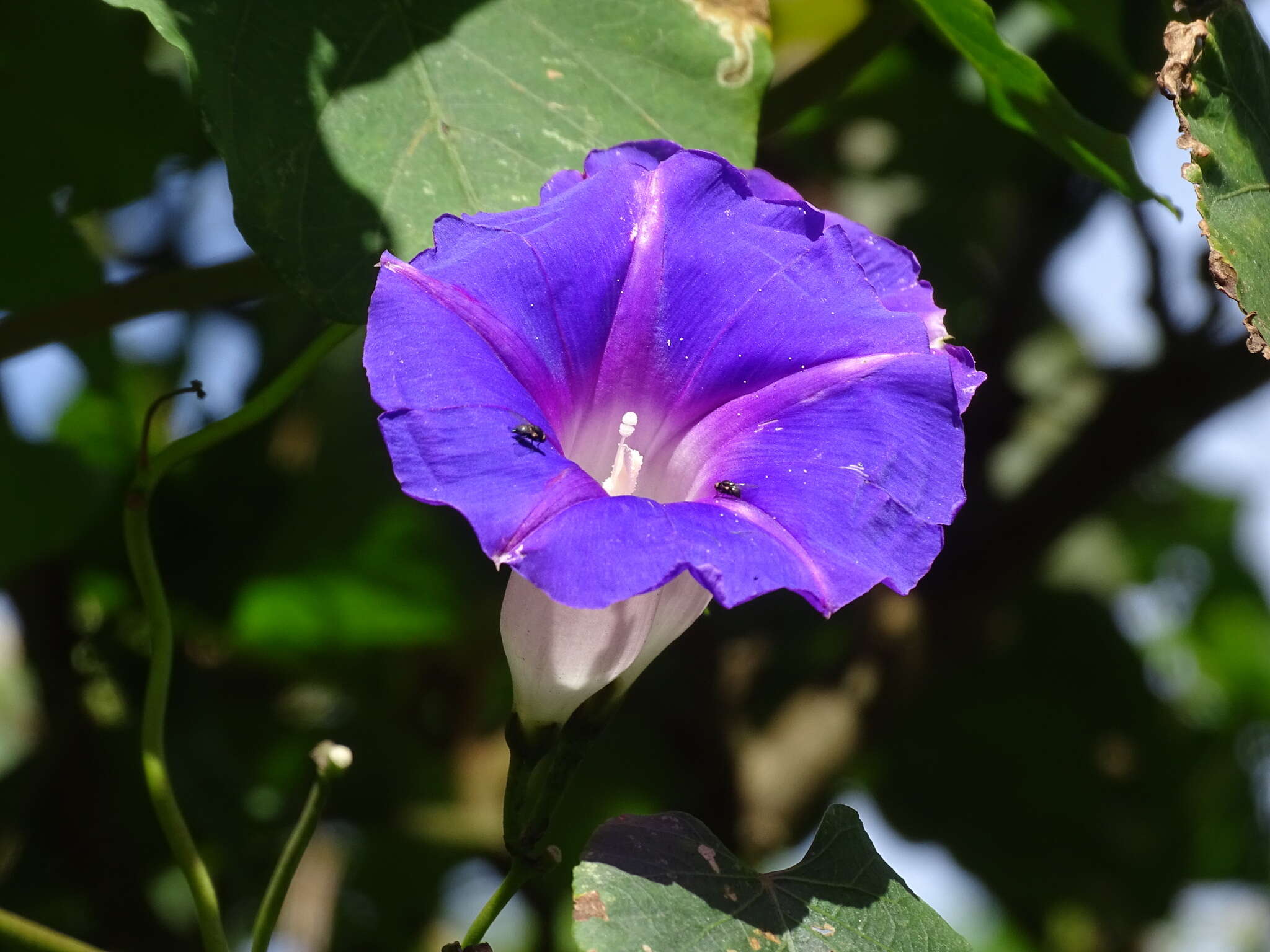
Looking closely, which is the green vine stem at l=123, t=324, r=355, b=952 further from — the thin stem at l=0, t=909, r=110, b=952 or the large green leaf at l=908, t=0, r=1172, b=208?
the large green leaf at l=908, t=0, r=1172, b=208

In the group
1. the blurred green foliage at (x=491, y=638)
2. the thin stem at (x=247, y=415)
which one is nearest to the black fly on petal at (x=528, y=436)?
the thin stem at (x=247, y=415)

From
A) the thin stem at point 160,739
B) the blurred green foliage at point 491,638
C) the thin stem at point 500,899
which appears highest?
the thin stem at point 500,899

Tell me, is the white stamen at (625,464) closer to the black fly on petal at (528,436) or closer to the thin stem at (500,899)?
the black fly on petal at (528,436)

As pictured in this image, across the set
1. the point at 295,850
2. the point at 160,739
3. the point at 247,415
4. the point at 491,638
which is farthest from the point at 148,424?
the point at 491,638

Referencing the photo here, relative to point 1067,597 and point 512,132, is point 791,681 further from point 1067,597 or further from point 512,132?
point 512,132

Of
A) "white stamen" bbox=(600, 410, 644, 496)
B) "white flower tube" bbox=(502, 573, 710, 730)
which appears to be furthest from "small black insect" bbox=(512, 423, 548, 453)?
"white stamen" bbox=(600, 410, 644, 496)
